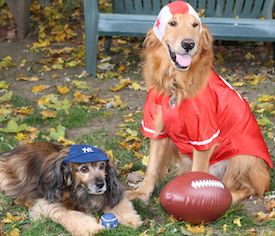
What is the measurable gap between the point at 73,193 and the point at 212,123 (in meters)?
1.13

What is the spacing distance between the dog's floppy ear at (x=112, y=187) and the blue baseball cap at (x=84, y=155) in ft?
0.54

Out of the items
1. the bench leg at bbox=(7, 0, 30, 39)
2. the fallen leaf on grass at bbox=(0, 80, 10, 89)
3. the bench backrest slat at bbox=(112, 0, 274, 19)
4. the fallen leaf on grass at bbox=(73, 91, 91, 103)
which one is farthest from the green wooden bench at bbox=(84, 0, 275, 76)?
the bench leg at bbox=(7, 0, 30, 39)

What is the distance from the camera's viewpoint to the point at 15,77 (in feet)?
26.5

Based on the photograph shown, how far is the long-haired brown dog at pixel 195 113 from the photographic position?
181 inches

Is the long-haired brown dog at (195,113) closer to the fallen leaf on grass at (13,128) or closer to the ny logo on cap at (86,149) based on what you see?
the ny logo on cap at (86,149)

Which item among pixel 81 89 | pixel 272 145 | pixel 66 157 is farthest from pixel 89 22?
pixel 66 157

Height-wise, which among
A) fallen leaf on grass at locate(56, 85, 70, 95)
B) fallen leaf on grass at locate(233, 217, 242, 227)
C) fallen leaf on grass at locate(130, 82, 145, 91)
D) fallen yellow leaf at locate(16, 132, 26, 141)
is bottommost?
fallen leaf on grass at locate(56, 85, 70, 95)

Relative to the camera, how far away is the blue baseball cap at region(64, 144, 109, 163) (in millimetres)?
4215

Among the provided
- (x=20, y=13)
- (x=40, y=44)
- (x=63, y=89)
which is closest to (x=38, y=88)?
(x=63, y=89)

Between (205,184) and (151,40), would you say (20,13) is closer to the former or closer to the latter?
(151,40)

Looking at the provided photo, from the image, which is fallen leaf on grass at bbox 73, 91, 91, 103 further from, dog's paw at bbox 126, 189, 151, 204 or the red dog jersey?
dog's paw at bbox 126, 189, 151, 204

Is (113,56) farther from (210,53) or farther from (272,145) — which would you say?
(210,53)

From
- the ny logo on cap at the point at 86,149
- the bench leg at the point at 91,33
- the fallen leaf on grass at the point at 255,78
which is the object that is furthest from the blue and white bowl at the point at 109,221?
the bench leg at the point at 91,33

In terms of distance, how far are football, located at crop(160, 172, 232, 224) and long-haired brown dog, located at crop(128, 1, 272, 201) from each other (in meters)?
0.43
